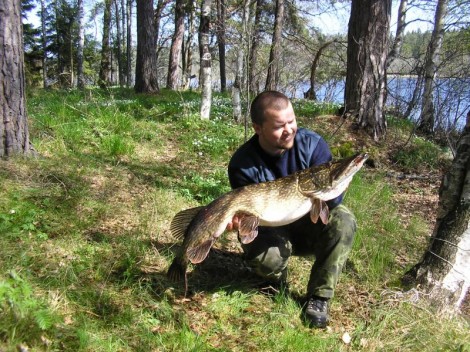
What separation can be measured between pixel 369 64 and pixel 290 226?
5271 millimetres

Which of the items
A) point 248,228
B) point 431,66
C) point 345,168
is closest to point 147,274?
point 248,228

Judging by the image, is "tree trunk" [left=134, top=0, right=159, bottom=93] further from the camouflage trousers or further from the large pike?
the large pike

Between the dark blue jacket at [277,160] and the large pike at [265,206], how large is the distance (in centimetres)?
31

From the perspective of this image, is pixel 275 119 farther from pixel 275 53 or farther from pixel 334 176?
pixel 275 53

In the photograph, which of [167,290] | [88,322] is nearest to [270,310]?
[167,290]

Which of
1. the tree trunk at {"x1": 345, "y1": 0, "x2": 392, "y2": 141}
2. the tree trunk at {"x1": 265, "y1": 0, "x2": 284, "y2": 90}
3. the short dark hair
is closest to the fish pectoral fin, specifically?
the short dark hair

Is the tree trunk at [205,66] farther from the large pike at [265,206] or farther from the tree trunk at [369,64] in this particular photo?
the large pike at [265,206]

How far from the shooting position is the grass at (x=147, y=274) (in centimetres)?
236

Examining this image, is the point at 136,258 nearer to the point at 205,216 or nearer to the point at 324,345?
the point at 205,216

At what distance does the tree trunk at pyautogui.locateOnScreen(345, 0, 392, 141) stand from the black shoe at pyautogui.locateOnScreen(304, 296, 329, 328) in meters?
5.17

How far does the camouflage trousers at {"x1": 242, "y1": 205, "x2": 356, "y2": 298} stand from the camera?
285cm

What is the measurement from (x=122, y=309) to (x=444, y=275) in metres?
2.42

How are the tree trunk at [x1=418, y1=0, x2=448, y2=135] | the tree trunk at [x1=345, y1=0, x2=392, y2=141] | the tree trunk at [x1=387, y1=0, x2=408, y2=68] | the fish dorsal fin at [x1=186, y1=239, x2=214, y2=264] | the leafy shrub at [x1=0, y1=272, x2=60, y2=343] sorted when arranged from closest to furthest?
the leafy shrub at [x1=0, y1=272, x2=60, y2=343] < the fish dorsal fin at [x1=186, y1=239, x2=214, y2=264] < the tree trunk at [x1=345, y1=0, x2=392, y2=141] < the tree trunk at [x1=418, y1=0, x2=448, y2=135] < the tree trunk at [x1=387, y1=0, x2=408, y2=68]

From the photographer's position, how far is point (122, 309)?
2.61 meters
